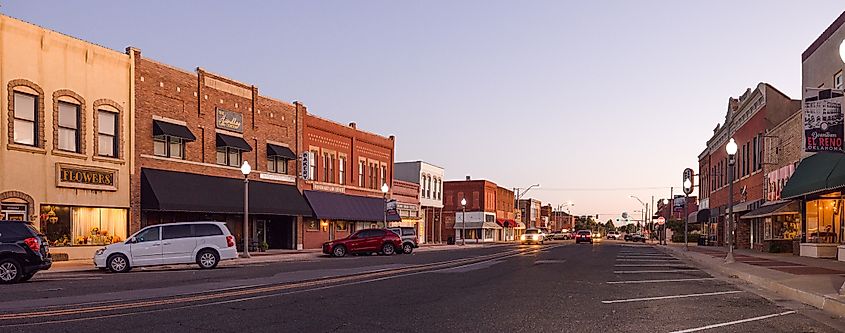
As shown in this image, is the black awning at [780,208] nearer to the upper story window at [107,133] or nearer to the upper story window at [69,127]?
the upper story window at [107,133]

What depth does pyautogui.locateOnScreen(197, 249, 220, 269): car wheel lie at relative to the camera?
2752cm

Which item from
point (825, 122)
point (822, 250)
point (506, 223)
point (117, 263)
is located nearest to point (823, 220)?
point (822, 250)

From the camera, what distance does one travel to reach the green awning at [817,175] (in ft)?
83.0

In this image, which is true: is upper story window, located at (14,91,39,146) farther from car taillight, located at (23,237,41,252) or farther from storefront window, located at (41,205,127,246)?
car taillight, located at (23,237,41,252)

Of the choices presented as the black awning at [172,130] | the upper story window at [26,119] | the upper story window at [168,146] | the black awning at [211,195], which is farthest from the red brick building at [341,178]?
the upper story window at [26,119]

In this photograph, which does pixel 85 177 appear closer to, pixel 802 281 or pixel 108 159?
pixel 108 159

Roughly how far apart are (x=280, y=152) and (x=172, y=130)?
949 centimetres

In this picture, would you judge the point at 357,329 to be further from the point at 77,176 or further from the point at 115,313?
the point at 77,176

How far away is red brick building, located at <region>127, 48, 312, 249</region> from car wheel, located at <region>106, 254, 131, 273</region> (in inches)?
363

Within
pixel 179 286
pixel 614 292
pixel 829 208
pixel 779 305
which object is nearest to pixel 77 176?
pixel 179 286

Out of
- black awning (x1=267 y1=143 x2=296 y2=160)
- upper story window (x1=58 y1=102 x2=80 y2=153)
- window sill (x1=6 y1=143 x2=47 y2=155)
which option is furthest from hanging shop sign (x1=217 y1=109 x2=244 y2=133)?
window sill (x1=6 y1=143 x2=47 y2=155)

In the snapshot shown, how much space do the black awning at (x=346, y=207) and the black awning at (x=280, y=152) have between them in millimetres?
2901

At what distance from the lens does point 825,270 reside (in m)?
23.5

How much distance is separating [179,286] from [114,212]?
17.6 metres
